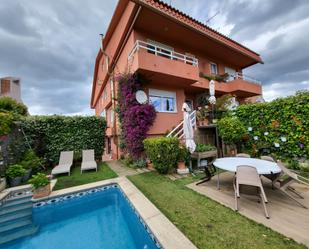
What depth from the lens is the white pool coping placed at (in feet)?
8.99

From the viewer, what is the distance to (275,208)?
3879mm

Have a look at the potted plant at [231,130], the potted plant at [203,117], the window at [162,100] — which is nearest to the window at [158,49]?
the window at [162,100]

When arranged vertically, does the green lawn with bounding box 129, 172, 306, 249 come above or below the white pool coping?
below

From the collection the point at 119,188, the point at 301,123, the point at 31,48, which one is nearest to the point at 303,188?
the point at 301,123

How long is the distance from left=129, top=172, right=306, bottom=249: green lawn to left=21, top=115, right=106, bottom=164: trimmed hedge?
7176 mm

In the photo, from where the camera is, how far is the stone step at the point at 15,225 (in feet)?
12.7

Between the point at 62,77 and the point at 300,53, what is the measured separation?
963 inches

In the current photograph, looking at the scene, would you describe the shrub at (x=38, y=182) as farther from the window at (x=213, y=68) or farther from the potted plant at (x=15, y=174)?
the window at (x=213, y=68)

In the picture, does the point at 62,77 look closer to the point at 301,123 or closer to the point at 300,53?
the point at 301,123

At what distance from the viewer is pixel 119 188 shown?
6.05m

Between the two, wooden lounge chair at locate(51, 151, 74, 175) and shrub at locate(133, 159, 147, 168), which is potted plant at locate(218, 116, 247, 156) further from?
wooden lounge chair at locate(51, 151, 74, 175)

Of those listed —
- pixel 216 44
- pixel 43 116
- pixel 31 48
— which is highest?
pixel 216 44

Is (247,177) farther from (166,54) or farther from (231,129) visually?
(166,54)

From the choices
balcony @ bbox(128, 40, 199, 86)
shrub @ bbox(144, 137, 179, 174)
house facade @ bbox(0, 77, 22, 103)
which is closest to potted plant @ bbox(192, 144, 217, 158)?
shrub @ bbox(144, 137, 179, 174)
